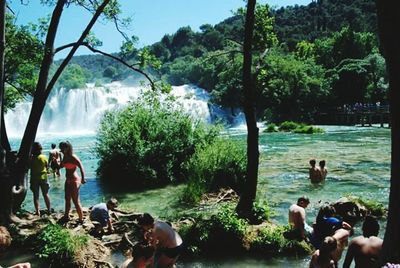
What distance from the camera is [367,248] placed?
20.1ft

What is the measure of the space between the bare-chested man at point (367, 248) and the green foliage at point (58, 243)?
5.39 m

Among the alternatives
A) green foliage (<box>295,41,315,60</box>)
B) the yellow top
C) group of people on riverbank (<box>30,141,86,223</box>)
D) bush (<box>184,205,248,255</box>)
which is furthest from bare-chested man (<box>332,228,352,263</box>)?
green foliage (<box>295,41,315,60</box>)

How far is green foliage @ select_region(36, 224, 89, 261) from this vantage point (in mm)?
8922

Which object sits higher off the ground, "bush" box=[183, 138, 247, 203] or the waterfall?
the waterfall

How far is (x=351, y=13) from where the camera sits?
14412 centimetres

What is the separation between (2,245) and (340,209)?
374 inches

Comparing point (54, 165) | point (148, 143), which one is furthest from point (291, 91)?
point (54, 165)

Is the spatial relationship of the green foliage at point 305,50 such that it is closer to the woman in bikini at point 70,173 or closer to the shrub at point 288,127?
the shrub at point 288,127

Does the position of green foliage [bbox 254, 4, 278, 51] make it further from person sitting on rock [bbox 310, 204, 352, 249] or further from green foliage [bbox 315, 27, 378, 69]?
green foliage [bbox 315, 27, 378, 69]

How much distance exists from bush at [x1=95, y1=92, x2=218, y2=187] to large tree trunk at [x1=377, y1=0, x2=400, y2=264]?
14392 millimetres

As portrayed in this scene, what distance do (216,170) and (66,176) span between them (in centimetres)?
648

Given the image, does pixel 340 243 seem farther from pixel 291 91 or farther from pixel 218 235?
pixel 291 91

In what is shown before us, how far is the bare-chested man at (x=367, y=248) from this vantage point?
6070 millimetres

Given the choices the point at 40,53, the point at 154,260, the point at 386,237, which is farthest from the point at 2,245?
the point at 40,53
